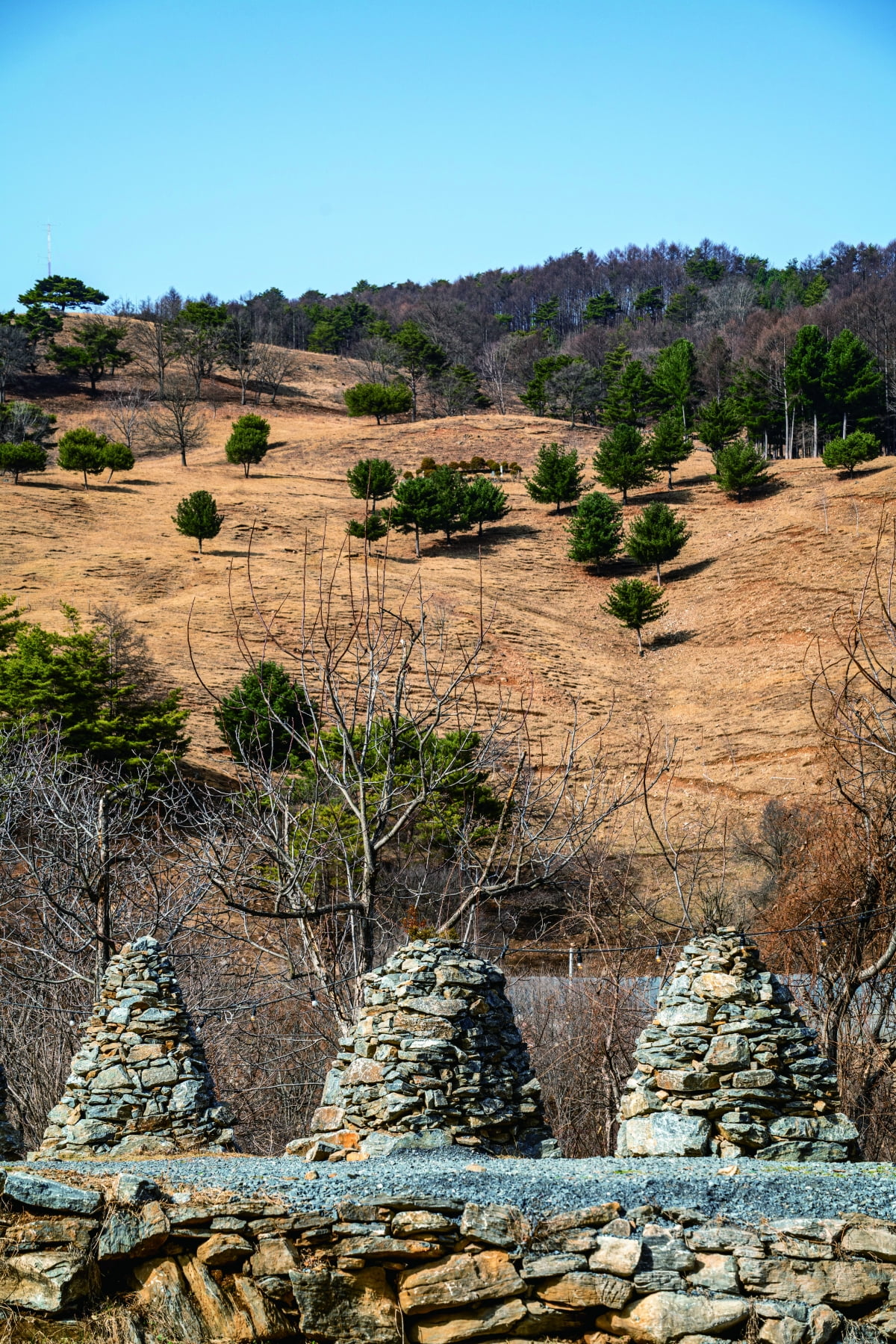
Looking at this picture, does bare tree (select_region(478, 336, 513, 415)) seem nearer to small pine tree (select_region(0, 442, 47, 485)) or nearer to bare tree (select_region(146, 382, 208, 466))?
bare tree (select_region(146, 382, 208, 466))

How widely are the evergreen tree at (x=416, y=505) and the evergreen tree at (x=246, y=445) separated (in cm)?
1212

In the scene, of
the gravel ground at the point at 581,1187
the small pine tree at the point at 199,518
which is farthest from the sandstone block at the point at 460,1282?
the small pine tree at the point at 199,518

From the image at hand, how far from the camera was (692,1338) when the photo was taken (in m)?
3.92

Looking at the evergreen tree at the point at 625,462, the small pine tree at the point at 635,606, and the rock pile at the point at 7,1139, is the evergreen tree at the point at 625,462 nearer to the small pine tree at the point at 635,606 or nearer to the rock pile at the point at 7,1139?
the small pine tree at the point at 635,606

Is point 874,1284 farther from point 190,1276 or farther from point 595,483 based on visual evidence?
point 595,483

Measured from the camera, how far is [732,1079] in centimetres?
537

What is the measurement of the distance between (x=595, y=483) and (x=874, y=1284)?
2049 inches

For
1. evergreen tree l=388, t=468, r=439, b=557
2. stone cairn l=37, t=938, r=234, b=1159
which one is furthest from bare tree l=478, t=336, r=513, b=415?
stone cairn l=37, t=938, r=234, b=1159

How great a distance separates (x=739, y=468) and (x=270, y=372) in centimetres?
3944

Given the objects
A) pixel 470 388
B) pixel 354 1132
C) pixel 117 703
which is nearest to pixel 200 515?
pixel 117 703

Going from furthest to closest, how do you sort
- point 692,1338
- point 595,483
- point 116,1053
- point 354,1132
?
1. point 595,483
2. point 116,1053
3. point 354,1132
4. point 692,1338

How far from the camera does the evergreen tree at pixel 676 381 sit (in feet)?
206

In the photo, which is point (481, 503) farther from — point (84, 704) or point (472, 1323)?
point (472, 1323)

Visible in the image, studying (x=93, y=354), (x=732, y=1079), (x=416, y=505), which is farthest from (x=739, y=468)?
(x=732, y=1079)
